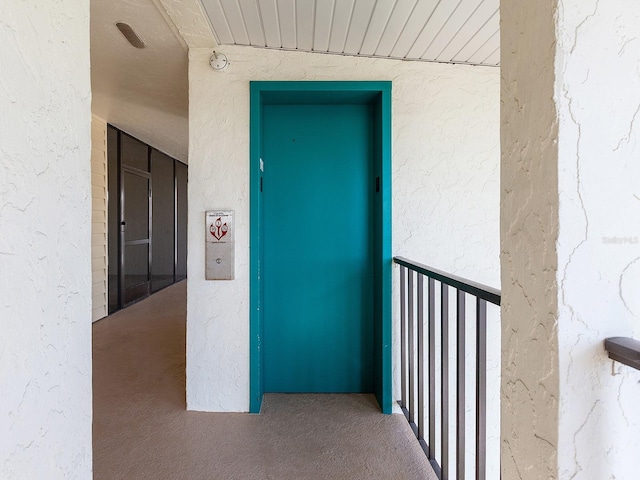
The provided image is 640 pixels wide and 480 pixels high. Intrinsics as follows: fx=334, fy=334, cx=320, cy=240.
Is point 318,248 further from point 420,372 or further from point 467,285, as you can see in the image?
point 467,285

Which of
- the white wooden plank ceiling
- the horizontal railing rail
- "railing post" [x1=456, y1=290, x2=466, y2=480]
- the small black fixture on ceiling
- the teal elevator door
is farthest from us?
the teal elevator door

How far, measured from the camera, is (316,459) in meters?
1.70

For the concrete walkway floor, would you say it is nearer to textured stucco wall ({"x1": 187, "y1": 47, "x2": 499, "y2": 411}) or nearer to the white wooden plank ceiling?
textured stucco wall ({"x1": 187, "y1": 47, "x2": 499, "y2": 411})

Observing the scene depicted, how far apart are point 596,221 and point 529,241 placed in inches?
4.4

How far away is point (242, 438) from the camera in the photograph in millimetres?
1854

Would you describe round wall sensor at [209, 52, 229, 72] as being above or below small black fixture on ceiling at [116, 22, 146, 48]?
below

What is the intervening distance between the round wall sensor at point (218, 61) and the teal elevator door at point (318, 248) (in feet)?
1.34

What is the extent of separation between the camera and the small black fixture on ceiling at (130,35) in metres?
1.97

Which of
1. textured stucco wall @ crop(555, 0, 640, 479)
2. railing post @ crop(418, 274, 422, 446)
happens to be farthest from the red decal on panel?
textured stucco wall @ crop(555, 0, 640, 479)

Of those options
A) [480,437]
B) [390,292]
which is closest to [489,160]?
[390,292]

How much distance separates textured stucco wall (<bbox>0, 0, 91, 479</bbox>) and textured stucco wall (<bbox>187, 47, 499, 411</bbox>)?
1.23 metres

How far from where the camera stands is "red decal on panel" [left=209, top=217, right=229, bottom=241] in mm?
2051

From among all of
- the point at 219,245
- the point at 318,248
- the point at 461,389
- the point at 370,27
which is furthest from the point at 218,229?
the point at 461,389

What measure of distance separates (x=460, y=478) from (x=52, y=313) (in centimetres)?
143
